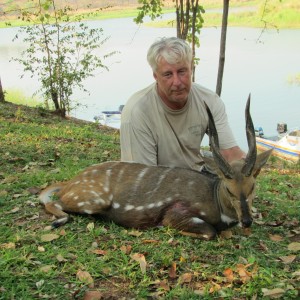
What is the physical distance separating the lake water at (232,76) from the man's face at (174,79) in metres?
12.5

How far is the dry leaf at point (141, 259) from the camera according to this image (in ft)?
13.3

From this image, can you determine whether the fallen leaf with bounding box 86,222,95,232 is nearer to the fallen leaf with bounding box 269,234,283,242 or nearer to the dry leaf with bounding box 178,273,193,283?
the dry leaf with bounding box 178,273,193,283

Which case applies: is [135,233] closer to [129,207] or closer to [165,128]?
[129,207]

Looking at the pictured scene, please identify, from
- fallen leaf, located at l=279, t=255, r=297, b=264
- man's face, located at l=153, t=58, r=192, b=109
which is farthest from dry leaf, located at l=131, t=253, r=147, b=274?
man's face, located at l=153, t=58, r=192, b=109

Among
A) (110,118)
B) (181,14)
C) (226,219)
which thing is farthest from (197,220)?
(110,118)

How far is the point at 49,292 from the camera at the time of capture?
3666mm

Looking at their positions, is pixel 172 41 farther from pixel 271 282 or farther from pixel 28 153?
pixel 28 153

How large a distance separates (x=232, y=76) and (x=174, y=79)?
2159 cm

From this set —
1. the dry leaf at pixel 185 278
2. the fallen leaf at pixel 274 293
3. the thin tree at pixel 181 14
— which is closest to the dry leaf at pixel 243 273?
the fallen leaf at pixel 274 293

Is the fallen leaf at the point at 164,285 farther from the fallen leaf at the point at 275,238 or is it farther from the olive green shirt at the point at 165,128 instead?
the olive green shirt at the point at 165,128

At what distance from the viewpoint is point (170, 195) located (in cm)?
502

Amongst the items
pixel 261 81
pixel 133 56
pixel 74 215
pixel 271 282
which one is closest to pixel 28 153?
pixel 74 215

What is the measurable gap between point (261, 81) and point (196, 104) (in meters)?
20.4

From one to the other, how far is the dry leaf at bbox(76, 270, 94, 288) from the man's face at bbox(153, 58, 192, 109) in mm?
2226
